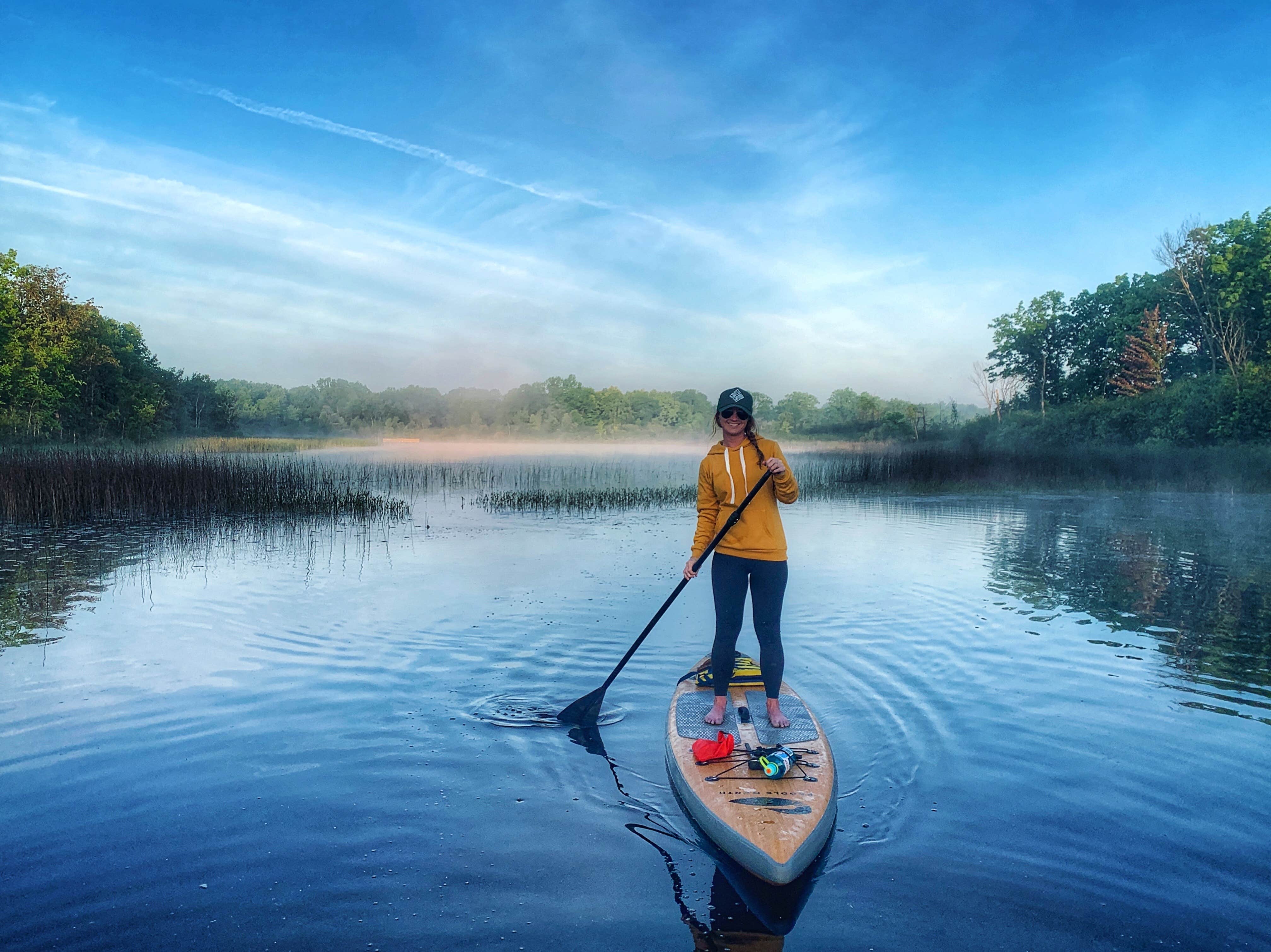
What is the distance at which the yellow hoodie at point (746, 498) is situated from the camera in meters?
4.73

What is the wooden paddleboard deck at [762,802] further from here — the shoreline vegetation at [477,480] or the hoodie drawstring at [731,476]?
the shoreline vegetation at [477,480]

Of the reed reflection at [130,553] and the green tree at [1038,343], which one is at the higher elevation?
the green tree at [1038,343]

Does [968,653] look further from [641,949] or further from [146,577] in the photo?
[146,577]

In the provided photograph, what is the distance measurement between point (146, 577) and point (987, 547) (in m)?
12.8

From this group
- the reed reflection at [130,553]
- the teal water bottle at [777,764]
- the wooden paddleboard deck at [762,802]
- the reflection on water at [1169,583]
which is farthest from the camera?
the reed reflection at [130,553]

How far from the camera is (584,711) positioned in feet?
18.5

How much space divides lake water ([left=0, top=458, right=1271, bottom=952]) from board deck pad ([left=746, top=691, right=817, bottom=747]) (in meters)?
0.42

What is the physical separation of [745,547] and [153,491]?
1601 cm

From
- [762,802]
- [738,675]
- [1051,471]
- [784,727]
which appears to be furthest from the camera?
[1051,471]

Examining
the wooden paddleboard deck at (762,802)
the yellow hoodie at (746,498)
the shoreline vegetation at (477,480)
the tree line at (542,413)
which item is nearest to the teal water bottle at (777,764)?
the wooden paddleboard deck at (762,802)

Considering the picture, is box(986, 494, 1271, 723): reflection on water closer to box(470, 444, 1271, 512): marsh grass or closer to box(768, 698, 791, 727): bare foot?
box(768, 698, 791, 727): bare foot

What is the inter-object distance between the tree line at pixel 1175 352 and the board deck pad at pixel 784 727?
29.0 metres

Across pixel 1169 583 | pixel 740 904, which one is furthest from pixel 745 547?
pixel 1169 583

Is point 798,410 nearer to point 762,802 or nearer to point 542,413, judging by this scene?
point 542,413
